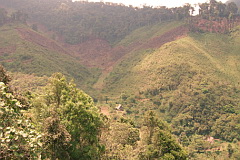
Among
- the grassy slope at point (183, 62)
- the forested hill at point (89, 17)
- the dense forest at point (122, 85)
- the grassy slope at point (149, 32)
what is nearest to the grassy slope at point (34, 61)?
the dense forest at point (122, 85)

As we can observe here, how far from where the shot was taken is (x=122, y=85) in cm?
7662

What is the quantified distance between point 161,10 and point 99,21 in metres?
43.9

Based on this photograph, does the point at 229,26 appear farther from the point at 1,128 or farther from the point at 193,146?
the point at 1,128

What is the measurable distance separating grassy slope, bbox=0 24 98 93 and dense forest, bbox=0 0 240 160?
0.38 meters

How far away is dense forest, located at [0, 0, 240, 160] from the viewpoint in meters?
14.4

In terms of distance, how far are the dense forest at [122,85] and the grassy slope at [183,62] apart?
409 mm

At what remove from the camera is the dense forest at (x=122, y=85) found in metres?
14.4

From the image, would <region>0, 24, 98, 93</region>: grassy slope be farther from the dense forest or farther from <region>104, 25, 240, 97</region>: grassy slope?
<region>104, 25, 240, 97</region>: grassy slope

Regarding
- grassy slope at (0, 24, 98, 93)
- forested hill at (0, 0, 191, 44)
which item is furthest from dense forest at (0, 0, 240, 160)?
forested hill at (0, 0, 191, 44)

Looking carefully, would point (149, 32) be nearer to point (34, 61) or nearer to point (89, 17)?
point (89, 17)

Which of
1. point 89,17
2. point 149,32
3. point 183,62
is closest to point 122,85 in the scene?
point 183,62

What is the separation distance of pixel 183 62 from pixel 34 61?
2171 inches

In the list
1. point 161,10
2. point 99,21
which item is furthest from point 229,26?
point 99,21

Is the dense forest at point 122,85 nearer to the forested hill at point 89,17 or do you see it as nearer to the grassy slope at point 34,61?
the grassy slope at point 34,61
